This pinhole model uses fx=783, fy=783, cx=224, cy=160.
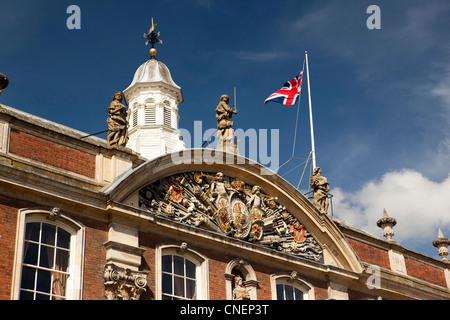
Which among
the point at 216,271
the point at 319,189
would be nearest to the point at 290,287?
the point at 216,271

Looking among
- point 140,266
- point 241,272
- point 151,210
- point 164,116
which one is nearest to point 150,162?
point 151,210

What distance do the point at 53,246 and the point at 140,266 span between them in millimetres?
2517

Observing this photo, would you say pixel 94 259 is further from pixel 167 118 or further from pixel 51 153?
pixel 167 118

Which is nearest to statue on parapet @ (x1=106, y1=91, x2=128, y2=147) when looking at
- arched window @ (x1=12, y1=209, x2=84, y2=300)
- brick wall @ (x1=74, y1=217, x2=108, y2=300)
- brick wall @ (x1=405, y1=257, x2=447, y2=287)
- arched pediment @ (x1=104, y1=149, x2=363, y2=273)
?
arched pediment @ (x1=104, y1=149, x2=363, y2=273)

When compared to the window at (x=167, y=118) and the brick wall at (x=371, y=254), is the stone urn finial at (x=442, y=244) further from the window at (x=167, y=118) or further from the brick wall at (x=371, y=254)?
the window at (x=167, y=118)

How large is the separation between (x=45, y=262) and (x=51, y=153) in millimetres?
3094

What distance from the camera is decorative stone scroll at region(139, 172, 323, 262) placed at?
22.7 meters

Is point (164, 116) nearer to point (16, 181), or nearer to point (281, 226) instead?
point (281, 226)

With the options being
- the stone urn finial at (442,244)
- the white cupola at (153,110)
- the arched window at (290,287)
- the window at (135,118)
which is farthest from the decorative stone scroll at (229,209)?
the window at (135,118)

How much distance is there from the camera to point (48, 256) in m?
19.7

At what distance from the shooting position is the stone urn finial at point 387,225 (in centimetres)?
2964

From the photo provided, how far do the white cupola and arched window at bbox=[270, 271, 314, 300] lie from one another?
11774 mm

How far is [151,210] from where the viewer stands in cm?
2219

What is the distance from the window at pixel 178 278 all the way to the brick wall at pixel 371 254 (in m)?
7.38
